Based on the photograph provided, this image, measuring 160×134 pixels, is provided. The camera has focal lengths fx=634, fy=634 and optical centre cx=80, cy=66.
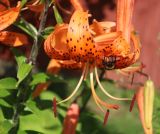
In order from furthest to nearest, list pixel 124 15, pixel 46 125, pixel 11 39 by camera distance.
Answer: pixel 46 125 → pixel 11 39 → pixel 124 15

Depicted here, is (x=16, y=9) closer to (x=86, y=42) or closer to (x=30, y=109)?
(x=86, y=42)

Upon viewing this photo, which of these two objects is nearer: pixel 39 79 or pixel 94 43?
pixel 94 43

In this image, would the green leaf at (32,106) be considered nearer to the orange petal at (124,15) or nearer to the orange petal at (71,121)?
the orange petal at (71,121)

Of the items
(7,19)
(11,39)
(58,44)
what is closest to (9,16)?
(7,19)

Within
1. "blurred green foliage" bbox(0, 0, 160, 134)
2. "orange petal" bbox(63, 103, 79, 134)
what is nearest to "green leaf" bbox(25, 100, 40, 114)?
"blurred green foliage" bbox(0, 0, 160, 134)

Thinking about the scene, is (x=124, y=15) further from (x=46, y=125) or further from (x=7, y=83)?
(x=46, y=125)

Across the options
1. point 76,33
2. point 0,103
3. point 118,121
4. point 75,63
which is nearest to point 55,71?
point 75,63

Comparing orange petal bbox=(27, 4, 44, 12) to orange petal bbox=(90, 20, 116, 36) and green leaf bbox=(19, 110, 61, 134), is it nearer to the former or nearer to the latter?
orange petal bbox=(90, 20, 116, 36)
